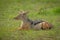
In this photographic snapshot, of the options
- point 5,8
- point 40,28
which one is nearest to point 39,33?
point 40,28

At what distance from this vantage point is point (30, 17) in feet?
31.9

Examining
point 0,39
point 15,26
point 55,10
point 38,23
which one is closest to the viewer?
point 0,39

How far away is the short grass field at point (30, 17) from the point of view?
751 centimetres

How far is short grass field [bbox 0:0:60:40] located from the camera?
751 cm

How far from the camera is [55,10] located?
10.6 metres

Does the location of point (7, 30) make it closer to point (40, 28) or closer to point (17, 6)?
point (40, 28)

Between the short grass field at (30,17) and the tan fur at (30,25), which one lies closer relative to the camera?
the short grass field at (30,17)

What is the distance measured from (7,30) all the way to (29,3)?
4.52 meters

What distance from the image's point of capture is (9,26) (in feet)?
27.9

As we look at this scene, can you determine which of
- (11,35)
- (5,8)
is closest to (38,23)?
(11,35)

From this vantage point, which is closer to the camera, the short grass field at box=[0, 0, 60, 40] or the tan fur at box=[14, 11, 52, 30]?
the short grass field at box=[0, 0, 60, 40]

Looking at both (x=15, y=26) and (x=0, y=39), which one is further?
(x=15, y=26)

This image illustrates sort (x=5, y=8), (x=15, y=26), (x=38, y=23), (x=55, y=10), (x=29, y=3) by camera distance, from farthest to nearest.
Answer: (x=29, y=3)
(x=5, y=8)
(x=55, y=10)
(x=15, y=26)
(x=38, y=23)

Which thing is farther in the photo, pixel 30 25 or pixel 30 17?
pixel 30 17
